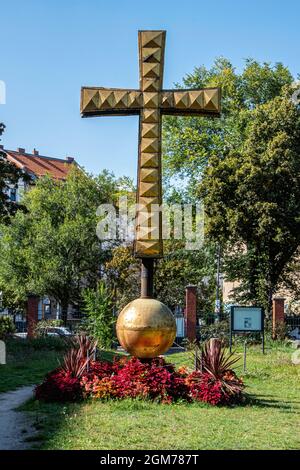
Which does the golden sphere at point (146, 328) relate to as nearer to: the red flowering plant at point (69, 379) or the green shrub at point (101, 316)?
the red flowering plant at point (69, 379)

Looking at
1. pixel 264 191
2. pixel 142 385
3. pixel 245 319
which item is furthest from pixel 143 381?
pixel 264 191

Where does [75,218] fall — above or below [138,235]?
above

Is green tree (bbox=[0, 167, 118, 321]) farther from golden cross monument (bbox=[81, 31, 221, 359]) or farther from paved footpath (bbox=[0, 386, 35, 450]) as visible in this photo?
golden cross monument (bbox=[81, 31, 221, 359])

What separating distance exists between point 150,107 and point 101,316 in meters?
14.6

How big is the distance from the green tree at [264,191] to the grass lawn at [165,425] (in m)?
18.0

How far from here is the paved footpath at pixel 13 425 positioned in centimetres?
880

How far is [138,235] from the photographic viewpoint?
41.0 ft

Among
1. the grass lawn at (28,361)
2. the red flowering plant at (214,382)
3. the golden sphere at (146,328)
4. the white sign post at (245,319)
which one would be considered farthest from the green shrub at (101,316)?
the golden sphere at (146,328)

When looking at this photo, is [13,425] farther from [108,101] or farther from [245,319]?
[245,319]

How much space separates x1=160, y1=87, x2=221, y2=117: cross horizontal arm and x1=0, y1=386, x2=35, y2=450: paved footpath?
6.27m

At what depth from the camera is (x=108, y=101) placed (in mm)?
12789
